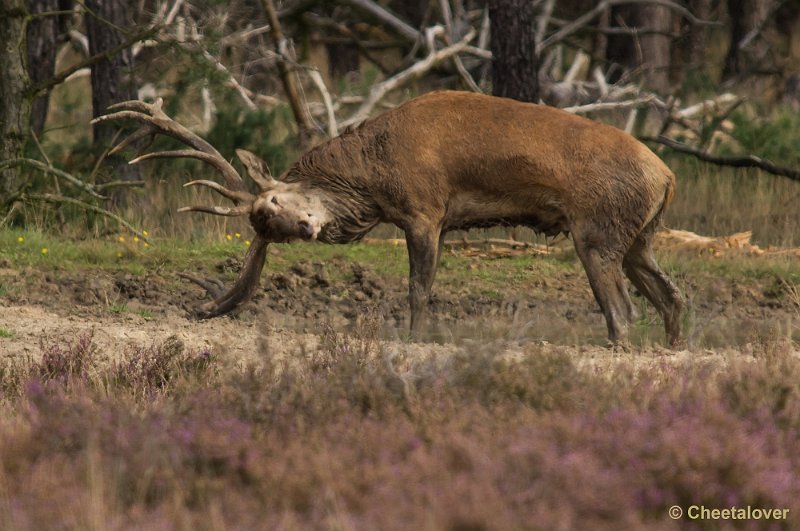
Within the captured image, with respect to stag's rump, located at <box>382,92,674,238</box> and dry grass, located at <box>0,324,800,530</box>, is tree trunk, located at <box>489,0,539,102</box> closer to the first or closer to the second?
stag's rump, located at <box>382,92,674,238</box>

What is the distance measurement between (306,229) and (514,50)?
208 inches

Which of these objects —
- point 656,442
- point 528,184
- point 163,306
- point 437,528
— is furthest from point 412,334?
point 437,528

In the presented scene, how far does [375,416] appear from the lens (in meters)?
5.64

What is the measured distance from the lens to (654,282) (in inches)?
354

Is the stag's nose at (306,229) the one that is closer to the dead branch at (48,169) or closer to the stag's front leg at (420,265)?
the stag's front leg at (420,265)

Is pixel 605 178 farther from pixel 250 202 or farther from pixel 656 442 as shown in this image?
pixel 656 442

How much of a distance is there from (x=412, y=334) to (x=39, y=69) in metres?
7.11

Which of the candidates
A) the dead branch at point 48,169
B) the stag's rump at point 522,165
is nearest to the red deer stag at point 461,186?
the stag's rump at point 522,165

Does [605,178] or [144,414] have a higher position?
[605,178]

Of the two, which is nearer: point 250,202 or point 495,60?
point 250,202

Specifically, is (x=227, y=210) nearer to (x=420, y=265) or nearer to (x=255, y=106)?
(x=420, y=265)

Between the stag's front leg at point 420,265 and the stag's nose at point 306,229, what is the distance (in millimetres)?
650

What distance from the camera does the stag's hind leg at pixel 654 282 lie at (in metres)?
8.84

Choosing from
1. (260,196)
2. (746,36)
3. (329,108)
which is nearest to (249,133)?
(329,108)
